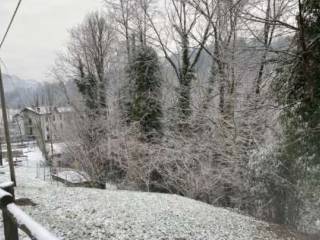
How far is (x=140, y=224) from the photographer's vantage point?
243 inches

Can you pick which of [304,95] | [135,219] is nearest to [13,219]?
[135,219]

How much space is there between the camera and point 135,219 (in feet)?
→ 21.1

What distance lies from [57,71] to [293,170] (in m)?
22.0

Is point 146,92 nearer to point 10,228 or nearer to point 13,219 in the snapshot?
point 10,228

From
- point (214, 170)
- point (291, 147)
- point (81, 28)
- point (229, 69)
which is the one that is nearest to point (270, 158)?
point (291, 147)

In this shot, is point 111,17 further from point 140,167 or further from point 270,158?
point 270,158

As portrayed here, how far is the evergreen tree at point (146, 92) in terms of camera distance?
52.7 feet

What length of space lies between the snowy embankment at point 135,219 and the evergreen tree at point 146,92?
7419 mm

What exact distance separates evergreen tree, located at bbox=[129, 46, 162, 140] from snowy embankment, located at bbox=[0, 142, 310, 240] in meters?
7.42

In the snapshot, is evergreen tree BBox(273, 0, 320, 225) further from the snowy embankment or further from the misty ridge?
the snowy embankment

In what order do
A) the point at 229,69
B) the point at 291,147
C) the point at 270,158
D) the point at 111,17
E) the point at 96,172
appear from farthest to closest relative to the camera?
the point at 111,17 < the point at 96,172 < the point at 229,69 < the point at 270,158 < the point at 291,147

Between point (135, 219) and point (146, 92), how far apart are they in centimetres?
1061

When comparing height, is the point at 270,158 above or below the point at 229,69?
below

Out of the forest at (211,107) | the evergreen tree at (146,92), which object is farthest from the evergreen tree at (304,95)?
the evergreen tree at (146,92)
